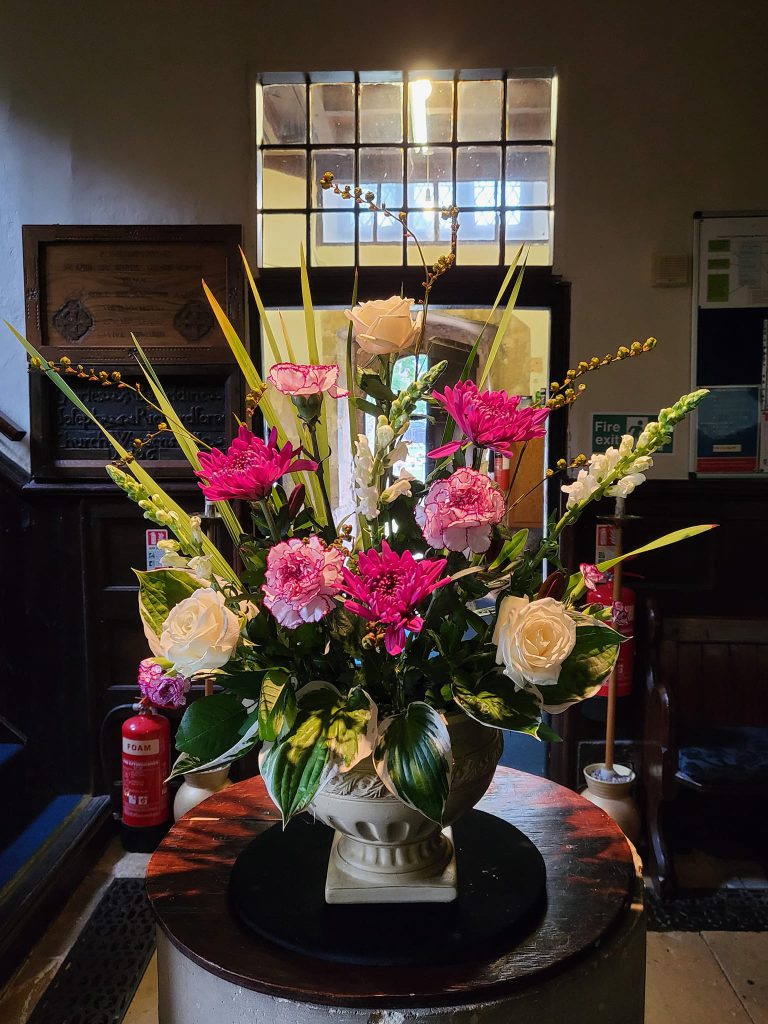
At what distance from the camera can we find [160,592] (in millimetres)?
1165

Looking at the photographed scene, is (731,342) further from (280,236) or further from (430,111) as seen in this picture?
(280,236)

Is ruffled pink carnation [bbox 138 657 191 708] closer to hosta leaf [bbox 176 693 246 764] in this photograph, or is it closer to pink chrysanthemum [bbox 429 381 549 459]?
hosta leaf [bbox 176 693 246 764]

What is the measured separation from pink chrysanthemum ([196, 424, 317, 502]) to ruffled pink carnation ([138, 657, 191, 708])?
332 mm

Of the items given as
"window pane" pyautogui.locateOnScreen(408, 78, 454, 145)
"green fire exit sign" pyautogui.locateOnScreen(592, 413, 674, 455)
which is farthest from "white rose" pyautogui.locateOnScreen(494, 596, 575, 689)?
"window pane" pyautogui.locateOnScreen(408, 78, 454, 145)

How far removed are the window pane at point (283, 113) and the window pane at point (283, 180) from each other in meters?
0.06

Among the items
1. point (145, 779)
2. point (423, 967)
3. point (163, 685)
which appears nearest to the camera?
point (423, 967)

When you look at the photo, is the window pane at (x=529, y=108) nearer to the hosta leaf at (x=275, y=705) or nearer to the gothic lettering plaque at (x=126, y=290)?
the gothic lettering plaque at (x=126, y=290)

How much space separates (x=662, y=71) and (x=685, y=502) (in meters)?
1.62

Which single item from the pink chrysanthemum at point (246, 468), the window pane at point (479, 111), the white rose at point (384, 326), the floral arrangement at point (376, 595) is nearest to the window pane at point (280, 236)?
the window pane at point (479, 111)

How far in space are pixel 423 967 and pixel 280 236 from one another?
2.76 m

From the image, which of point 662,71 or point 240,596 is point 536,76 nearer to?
point 662,71

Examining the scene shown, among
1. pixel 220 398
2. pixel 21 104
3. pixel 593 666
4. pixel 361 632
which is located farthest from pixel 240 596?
pixel 21 104

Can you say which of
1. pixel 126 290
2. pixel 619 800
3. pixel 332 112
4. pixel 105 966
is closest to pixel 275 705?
pixel 105 966

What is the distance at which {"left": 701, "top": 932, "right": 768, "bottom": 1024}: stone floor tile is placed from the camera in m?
2.13
